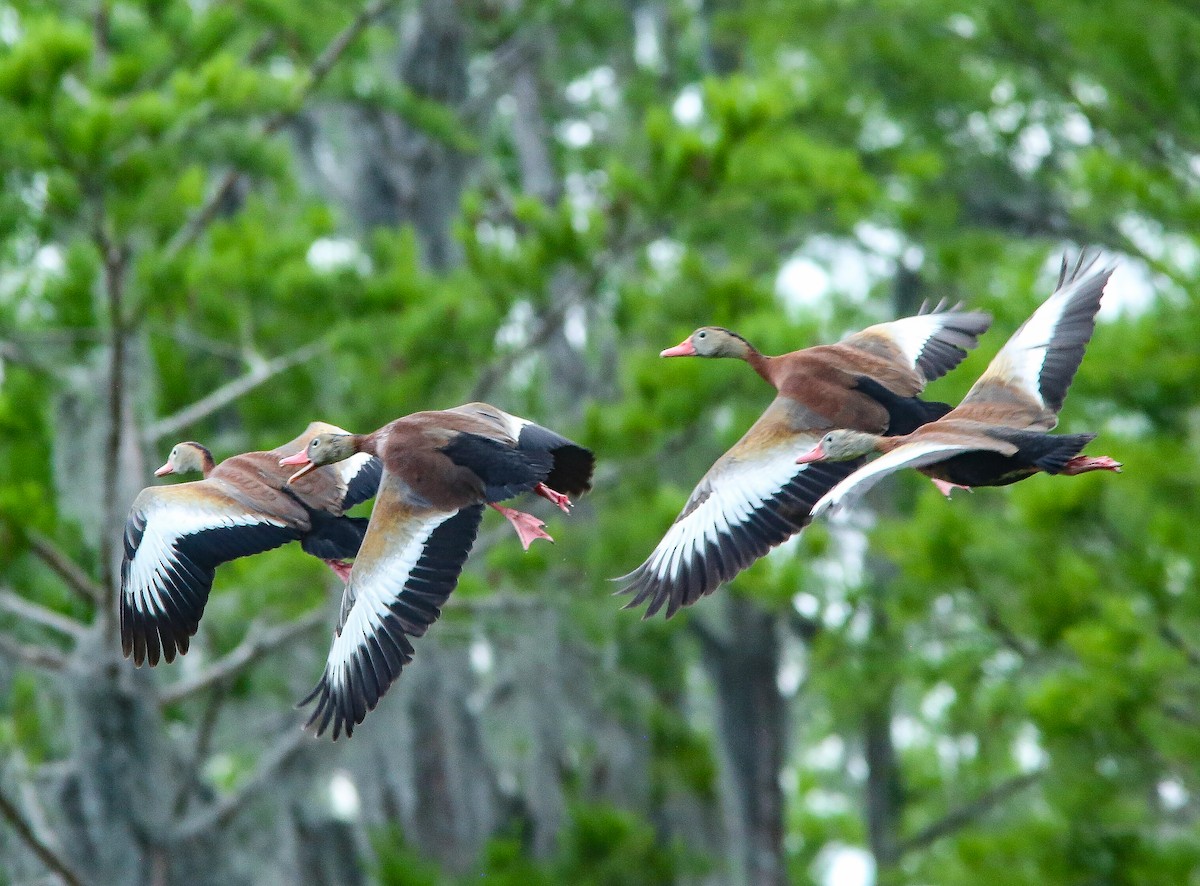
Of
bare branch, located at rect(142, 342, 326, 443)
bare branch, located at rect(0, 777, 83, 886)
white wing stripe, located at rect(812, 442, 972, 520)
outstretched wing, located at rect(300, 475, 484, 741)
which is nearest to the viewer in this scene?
→ white wing stripe, located at rect(812, 442, 972, 520)

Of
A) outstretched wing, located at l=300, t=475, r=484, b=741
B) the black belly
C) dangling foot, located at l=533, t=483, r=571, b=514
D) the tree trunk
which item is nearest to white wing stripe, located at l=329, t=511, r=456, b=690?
outstretched wing, located at l=300, t=475, r=484, b=741

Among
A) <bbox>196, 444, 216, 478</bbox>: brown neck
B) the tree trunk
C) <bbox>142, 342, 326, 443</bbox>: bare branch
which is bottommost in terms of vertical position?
the tree trunk

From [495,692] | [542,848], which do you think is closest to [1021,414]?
[542,848]

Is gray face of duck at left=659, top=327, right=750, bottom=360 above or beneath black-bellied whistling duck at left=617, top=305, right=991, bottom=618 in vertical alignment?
above

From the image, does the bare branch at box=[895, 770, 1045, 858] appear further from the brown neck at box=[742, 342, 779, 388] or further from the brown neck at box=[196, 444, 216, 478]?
the brown neck at box=[196, 444, 216, 478]

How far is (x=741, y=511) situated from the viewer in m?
4.89

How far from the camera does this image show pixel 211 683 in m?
11.0

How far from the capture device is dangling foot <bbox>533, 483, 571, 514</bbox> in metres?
4.87

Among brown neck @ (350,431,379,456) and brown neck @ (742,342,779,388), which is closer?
brown neck @ (350,431,379,456)

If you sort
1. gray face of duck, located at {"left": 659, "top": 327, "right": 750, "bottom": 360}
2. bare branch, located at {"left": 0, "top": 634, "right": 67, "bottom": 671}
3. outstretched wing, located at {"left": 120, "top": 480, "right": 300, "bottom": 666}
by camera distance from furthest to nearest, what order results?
bare branch, located at {"left": 0, "top": 634, "right": 67, "bottom": 671} < gray face of duck, located at {"left": 659, "top": 327, "right": 750, "bottom": 360} < outstretched wing, located at {"left": 120, "top": 480, "right": 300, "bottom": 666}

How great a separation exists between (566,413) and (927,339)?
10140mm

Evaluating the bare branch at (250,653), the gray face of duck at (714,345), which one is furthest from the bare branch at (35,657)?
the gray face of duck at (714,345)

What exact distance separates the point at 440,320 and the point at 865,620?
5444mm

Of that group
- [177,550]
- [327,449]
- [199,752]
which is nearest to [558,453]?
[327,449]
